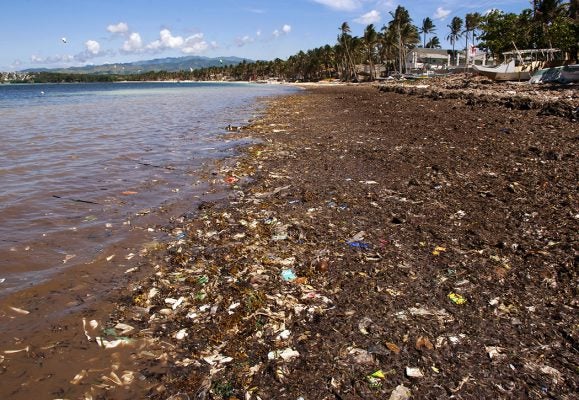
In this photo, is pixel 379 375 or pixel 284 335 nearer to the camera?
pixel 379 375

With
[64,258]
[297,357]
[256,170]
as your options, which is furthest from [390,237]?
[256,170]

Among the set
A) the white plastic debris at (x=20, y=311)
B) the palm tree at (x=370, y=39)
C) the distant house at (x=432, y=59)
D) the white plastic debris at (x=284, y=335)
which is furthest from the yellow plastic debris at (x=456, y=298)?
the distant house at (x=432, y=59)

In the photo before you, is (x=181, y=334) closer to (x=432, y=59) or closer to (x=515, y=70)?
(x=515, y=70)

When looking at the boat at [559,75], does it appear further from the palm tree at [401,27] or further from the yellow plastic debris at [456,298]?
the palm tree at [401,27]

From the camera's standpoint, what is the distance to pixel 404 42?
95.9m

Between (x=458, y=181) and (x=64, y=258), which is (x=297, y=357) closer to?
(x=64, y=258)

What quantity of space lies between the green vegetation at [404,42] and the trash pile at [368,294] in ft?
131

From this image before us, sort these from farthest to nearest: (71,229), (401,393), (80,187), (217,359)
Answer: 1. (80,187)
2. (71,229)
3. (217,359)
4. (401,393)

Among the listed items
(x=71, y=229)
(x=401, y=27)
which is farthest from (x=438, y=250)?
(x=401, y=27)

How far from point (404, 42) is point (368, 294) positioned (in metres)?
104

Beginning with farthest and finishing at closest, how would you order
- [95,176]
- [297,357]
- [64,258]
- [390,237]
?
1. [95,176]
2. [390,237]
3. [64,258]
4. [297,357]

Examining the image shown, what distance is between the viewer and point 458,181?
26.8 feet

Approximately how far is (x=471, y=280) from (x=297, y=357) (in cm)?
240

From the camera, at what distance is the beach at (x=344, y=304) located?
10.4 ft
